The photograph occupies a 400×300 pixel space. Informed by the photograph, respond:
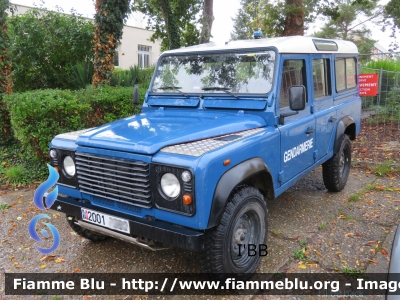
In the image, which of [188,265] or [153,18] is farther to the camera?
[153,18]

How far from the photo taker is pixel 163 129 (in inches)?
122

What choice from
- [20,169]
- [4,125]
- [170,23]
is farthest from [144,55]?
[20,169]

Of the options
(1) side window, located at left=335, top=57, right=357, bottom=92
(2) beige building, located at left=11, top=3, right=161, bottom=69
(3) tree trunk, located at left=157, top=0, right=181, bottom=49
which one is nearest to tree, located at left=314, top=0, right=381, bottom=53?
(2) beige building, located at left=11, top=3, right=161, bottom=69

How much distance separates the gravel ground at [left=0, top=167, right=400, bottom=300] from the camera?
11.2ft

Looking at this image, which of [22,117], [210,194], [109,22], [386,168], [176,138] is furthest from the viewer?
[109,22]

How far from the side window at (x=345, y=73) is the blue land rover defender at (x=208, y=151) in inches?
12.8

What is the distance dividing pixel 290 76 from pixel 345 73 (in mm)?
1987

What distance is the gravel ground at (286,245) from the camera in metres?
3.42

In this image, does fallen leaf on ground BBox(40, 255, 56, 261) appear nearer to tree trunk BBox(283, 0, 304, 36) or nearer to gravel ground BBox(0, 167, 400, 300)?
gravel ground BBox(0, 167, 400, 300)

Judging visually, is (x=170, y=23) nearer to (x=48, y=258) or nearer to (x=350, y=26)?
(x=48, y=258)

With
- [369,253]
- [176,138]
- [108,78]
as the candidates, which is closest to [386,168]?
[369,253]

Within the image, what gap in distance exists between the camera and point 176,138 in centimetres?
281

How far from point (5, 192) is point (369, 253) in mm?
5458

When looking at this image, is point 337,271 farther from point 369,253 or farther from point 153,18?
point 153,18
